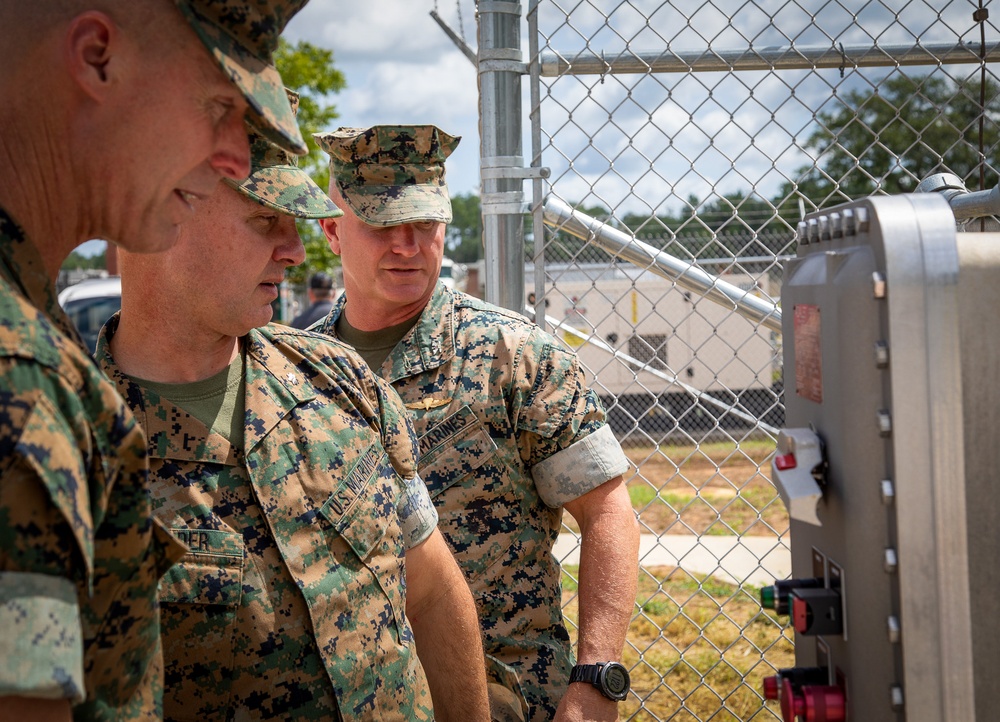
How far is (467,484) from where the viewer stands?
2385 millimetres

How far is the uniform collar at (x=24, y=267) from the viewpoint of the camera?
1092 millimetres

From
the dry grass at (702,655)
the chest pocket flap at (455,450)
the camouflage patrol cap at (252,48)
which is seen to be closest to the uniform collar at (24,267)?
the camouflage patrol cap at (252,48)

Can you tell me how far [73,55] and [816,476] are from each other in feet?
3.49

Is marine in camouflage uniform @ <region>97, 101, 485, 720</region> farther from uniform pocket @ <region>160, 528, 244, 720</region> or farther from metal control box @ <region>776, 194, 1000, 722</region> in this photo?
metal control box @ <region>776, 194, 1000, 722</region>

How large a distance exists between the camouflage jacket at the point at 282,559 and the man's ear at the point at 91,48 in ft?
2.49

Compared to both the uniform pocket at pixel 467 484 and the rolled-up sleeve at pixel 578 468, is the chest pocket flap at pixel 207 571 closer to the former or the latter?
the uniform pocket at pixel 467 484

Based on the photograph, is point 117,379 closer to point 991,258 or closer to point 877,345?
point 877,345

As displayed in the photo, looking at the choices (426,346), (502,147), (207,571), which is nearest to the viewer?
(207,571)

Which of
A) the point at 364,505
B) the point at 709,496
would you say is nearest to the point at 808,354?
the point at 364,505

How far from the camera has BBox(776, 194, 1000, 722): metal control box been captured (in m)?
1.17

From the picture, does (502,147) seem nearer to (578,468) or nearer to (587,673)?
(578,468)

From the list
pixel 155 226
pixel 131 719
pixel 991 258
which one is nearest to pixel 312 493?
pixel 131 719

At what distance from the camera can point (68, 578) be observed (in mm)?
982

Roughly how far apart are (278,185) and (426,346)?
0.74 meters
